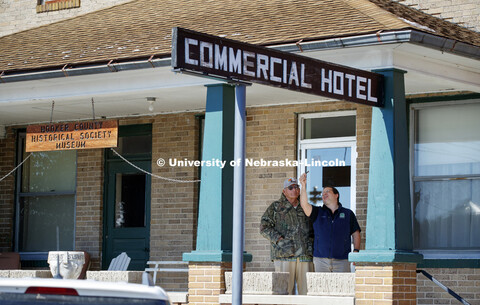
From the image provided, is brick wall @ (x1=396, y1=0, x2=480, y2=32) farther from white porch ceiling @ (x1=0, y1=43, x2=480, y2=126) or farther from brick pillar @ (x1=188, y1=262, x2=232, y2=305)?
brick pillar @ (x1=188, y1=262, x2=232, y2=305)

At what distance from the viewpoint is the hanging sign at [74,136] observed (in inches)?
464

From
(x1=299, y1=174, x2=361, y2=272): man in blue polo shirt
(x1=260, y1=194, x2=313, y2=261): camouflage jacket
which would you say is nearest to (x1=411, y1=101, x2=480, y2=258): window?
(x1=299, y1=174, x2=361, y2=272): man in blue polo shirt

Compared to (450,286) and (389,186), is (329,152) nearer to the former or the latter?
(450,286)

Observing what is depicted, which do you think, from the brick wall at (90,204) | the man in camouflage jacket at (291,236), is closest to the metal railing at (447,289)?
the man in camouflage jacket at (291,236)

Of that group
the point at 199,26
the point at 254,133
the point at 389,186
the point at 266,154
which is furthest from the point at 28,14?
the point at 389,186

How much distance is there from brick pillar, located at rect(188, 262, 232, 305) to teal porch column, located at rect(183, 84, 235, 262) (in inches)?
3.2

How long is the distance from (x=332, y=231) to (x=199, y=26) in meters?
3.27

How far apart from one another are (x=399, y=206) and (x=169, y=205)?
469 centimetres

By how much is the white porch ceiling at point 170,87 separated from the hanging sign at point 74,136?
1.50ft

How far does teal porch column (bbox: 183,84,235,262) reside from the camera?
433 inches

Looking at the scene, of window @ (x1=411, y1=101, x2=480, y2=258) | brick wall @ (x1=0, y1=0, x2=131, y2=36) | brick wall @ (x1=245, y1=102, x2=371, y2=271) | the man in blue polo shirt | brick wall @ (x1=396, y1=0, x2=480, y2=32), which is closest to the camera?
the man in blue polo shirt

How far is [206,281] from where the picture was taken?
11.0 m

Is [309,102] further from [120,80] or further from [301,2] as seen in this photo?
[120,80]

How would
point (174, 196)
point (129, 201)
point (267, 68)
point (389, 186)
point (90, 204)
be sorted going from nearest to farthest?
point (267, 68), point (389, 186), point (174, 196), point (129, 201), point (90, 204)
